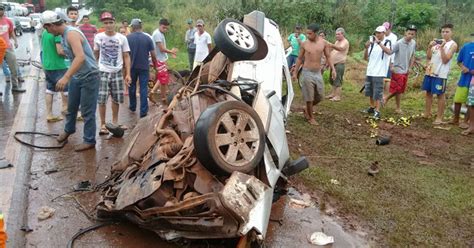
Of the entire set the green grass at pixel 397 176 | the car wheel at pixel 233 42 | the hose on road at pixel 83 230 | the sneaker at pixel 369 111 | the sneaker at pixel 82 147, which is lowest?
the sneaker at pixel 369 111

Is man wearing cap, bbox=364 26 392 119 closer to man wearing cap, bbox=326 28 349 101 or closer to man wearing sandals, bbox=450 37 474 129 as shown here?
man wearing cap, bbox=326 28 349 101

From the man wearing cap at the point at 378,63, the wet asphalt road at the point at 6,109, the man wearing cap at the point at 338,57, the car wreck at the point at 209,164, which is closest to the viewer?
the car wreck at the point at 209,164

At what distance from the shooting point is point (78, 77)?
5531 millimetres

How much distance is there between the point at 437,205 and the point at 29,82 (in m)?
9.06

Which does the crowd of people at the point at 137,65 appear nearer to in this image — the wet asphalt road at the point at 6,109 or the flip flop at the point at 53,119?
the flip flop at the point at 53,119

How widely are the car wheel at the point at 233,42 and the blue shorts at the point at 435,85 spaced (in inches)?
188

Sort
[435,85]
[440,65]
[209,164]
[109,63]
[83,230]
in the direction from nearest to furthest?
1. [209,164]
2. [83,230]
3. [109,63]
4. [440,65]
5. [435,85]

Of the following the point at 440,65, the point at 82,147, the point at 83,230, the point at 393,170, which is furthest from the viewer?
the point at 440,65

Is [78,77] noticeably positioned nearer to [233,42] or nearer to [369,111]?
[233,42]

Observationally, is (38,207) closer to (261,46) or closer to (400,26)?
(261,46)

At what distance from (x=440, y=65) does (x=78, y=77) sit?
629 cm

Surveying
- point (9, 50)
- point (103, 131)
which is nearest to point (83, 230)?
point (103, 131)

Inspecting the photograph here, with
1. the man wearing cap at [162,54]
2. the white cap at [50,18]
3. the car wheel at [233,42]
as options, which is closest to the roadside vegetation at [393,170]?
the car wheel at [233,42]

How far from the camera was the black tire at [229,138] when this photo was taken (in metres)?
3.39
